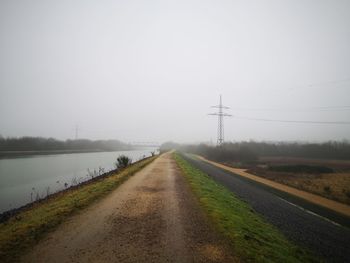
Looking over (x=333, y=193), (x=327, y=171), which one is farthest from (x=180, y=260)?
(x=327, y=171)

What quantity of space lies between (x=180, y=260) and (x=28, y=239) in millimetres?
4491

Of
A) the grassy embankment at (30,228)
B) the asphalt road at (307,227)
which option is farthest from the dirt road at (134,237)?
the asphalt road at (307,227)

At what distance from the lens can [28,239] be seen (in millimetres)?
7359

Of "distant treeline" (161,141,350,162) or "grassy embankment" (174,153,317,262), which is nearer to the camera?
"grassy embankment" (174,153,317,262)

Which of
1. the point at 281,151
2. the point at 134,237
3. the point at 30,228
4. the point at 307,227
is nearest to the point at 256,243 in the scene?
the point at 134,237

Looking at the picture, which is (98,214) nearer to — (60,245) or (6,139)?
(60,245)

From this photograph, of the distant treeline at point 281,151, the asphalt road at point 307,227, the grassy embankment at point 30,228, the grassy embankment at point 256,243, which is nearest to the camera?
the grassy embankment at point 30,228

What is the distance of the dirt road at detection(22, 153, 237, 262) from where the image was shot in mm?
6457

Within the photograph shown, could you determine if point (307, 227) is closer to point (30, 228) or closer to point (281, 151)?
point (30, 228)

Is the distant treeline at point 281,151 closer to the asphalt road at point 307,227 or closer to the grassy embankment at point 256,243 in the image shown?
the asphalt road at point 307,227

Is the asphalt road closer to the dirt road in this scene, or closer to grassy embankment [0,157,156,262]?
the dirt road

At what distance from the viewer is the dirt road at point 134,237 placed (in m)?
6.46

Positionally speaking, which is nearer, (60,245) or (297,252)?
(60,245)

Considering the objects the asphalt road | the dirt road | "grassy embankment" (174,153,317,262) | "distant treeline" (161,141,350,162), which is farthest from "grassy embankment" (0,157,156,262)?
"distant treeline" (161,141,350,162)
